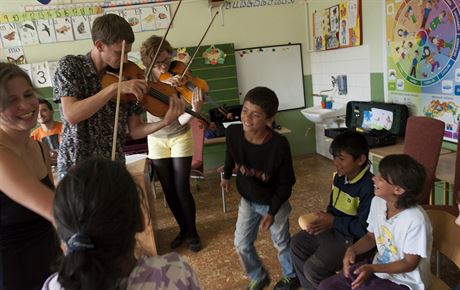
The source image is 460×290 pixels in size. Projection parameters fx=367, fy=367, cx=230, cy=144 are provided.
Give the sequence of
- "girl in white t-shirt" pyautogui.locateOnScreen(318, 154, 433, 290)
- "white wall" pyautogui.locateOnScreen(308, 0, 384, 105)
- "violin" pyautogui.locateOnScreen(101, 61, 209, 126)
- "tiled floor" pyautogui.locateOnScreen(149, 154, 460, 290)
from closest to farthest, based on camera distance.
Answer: "girl in white t-shirt" pyautogui.locateOnScreen(318, 154, 433, 290) → "violin" pyautogui.locateOnScreen(101, 61, 209, 126) → "tiled floor" pyautogui.locateOnScreen(149, 154, 460, 290) → "white wall" pyautogui.locateOnScreen(308, 0, 384, 105)

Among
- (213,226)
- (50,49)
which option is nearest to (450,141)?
(213,226)

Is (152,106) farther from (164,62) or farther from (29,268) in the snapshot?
(29,268)

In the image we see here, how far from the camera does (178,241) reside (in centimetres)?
284

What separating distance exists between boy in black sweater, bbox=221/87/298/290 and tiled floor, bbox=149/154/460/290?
1.25 ft

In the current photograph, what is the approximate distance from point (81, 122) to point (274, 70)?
3.62 m

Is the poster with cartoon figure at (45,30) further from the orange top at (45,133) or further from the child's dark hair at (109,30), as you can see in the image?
the child's dark hair at (109,30)

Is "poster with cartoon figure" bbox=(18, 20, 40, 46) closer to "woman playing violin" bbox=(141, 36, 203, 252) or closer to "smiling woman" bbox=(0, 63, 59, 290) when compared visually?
"woman playing violin" bbox=(141, 36, 203, 252)

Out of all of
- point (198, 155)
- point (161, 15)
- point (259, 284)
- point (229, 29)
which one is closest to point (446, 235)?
point (259, 284)

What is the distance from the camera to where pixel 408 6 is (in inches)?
116

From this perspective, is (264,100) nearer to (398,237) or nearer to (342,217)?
(342,217)

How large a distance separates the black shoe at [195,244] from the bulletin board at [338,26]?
2514mm

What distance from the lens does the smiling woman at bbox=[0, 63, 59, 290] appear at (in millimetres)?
931

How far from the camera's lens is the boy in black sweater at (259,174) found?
5.82 feet

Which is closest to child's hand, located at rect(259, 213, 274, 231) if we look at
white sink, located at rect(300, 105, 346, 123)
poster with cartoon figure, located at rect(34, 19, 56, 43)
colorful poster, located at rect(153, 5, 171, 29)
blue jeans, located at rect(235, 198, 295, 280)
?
blue jeans, located at rect(235, 198, 295, 280)
